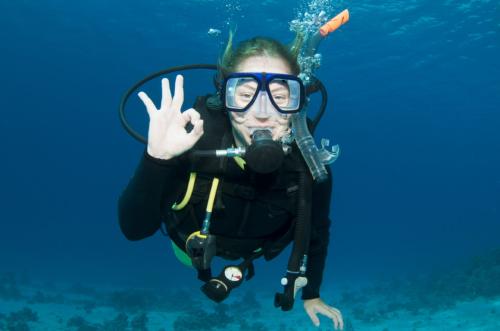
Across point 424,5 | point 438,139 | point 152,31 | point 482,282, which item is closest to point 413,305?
point 482,282

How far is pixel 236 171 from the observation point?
3838 mm

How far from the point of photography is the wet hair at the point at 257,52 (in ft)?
12.1

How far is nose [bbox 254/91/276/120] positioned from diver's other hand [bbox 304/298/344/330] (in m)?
2.46

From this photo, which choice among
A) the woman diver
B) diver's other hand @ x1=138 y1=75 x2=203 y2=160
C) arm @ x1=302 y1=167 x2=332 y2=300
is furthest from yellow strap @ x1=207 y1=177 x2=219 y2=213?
arm @ x1=302 y1=167 x2=332 y2=300

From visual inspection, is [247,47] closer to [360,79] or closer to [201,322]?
[201,322]

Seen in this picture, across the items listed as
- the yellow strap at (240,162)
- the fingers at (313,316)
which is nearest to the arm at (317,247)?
the fingers at (313,316)

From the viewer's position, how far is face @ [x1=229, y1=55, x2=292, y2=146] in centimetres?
343

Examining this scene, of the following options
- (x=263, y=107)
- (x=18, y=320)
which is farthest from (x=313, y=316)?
(x=18, y=320)

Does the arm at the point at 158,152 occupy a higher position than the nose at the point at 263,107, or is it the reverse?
the nose at the point at 263,107

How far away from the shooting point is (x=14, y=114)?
73.9 meters

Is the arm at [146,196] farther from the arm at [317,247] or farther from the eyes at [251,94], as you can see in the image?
the arm at [317,247]

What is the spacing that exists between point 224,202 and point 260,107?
1079 millimetres

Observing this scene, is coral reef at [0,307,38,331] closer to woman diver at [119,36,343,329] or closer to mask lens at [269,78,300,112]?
woman diver at [119,36,343,329]

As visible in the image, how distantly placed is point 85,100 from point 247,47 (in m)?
67.0
